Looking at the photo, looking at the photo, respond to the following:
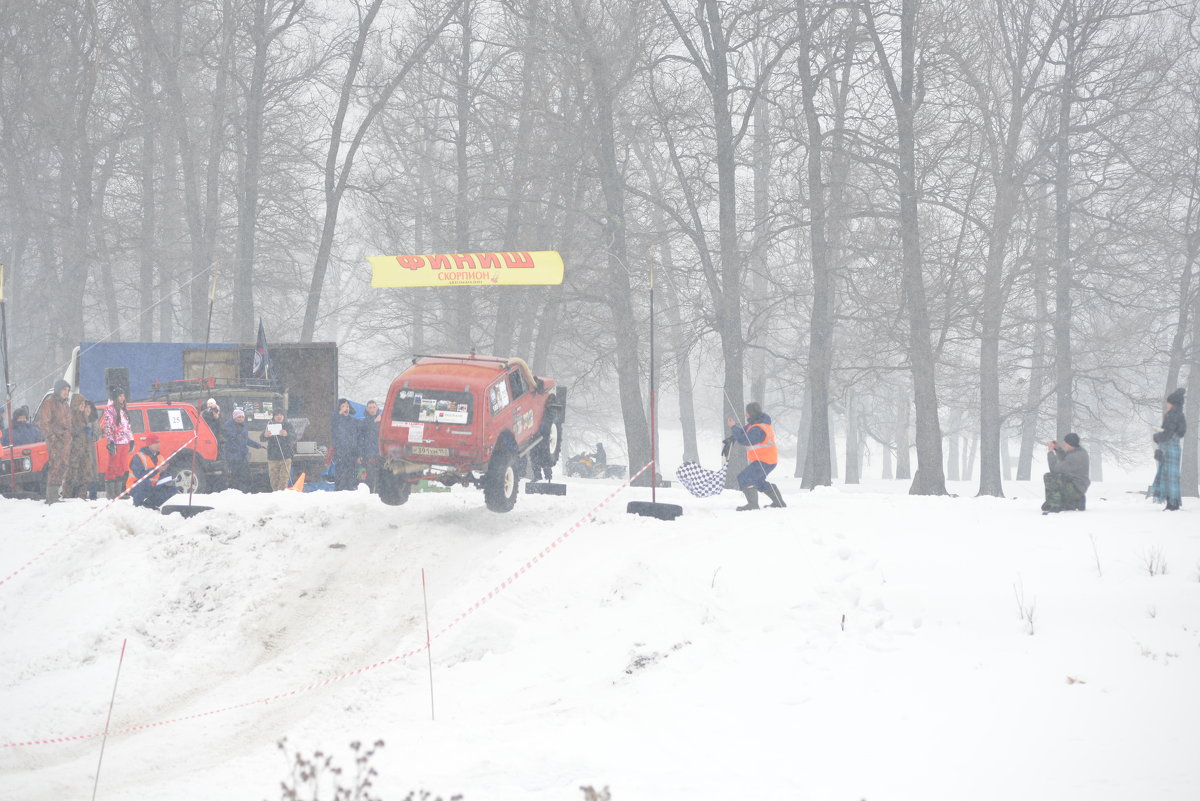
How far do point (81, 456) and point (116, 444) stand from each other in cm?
106

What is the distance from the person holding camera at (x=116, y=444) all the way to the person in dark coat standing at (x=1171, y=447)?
15321 mm

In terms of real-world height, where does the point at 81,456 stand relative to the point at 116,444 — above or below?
below

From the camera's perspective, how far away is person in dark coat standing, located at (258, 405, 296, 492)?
19344 millimetres

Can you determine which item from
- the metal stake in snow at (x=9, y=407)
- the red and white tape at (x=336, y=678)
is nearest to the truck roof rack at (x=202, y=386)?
the metal stake in snow at (x=9, y=407)

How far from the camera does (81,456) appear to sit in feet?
56.6

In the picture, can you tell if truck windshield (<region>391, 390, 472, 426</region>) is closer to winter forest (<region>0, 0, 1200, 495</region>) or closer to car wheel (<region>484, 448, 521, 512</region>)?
car wheel (<region>484, 448, 521, 512</region>)

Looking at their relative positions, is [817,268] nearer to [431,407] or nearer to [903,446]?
[431,407]

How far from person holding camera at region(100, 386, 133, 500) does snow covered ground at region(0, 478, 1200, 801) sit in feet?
9.32

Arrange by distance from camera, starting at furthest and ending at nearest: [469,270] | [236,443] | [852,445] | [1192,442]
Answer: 1. [852,445]
2. [1192,442]
3. [469,270]
4. [236,443]

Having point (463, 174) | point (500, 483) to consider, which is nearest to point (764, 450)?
point (500, 483)

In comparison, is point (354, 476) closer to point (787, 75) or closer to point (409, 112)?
point (787, 75)

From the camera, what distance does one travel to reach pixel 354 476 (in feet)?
65.7

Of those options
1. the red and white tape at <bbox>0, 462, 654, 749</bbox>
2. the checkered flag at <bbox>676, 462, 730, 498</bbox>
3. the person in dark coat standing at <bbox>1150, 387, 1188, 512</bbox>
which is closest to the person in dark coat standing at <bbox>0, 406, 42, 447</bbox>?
the red and white tape at <bbox>0, 462, 654, 749</bbox>

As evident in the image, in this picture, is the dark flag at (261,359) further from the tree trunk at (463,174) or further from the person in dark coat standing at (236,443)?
the tree trunk at (463,174)
